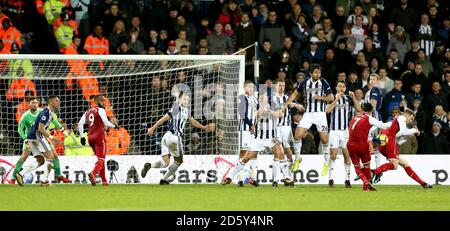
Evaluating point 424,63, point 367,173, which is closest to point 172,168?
point 367,173

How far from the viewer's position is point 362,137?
64.3ft

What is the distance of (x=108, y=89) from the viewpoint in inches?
981

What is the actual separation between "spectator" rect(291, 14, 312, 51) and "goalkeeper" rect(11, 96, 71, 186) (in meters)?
6.90

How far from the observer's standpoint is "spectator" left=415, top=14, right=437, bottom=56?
90.4 feet

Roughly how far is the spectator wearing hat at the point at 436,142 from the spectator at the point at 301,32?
3.78 m

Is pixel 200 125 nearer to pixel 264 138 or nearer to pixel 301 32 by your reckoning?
pixel 264 138

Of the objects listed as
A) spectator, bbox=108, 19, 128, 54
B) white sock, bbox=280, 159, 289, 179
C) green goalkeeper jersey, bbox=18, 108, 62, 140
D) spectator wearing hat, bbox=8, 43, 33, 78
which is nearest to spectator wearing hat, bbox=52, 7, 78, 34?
spectator, bbox=108, 19, 128, 54

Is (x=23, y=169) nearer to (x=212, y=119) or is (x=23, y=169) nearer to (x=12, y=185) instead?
(x=12, y=185)

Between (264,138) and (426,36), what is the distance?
25.1 feet

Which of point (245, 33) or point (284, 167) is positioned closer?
point (284, 167)

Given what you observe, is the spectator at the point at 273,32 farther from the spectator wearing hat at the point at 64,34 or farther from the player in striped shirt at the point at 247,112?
the player in striped shirt at the point at 247,112

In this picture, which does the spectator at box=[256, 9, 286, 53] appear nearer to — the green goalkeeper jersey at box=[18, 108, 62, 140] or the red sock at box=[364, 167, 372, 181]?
the green goalkeeper jersey at box=[18, 108, 62, 140]

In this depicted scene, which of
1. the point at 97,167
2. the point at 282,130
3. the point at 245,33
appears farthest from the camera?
the point at 245,33
